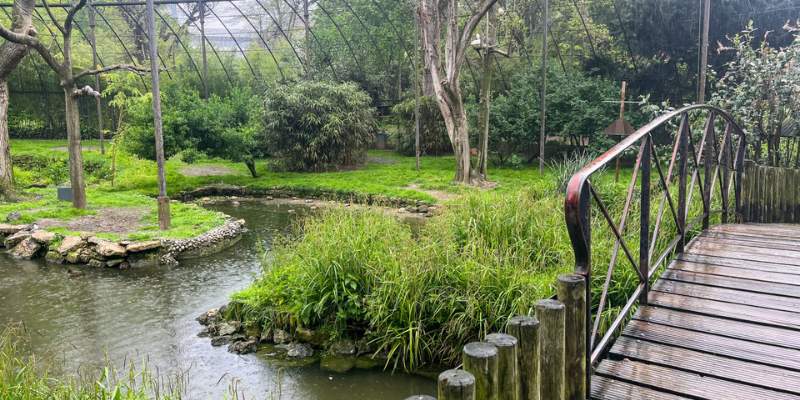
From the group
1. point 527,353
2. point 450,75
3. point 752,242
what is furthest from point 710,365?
point 450,75

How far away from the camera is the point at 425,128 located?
61.7 ft

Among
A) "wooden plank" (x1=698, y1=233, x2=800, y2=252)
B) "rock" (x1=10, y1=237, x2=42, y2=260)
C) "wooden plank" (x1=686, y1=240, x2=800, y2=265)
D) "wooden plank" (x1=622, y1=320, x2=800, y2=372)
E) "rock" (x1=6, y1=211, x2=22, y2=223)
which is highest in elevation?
"wooden plank" (x1=698, y1=233, x2=800, y2=252)

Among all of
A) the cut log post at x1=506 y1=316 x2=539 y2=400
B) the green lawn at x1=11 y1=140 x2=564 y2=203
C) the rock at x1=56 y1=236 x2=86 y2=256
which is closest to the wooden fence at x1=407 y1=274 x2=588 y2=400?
the cut log post at x1=506 y1=316 x2=539 y2=400

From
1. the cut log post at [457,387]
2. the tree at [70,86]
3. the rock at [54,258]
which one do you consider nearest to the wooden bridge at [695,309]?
the cut log post at [457,387]

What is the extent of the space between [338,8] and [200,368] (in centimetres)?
2117

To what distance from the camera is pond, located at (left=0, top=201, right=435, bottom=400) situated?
5008 mm

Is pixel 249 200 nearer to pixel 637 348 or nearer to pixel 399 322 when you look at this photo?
pixel 399 322

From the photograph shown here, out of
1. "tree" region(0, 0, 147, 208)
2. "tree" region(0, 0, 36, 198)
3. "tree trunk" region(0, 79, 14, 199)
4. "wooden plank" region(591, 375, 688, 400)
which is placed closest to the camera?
"wooden plank" region(591, 375, 688, 400)

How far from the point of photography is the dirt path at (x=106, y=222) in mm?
9695

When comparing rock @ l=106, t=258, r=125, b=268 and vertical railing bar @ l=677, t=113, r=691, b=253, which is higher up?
vertical railing bar @ l=677, t=113, r=691, b=253

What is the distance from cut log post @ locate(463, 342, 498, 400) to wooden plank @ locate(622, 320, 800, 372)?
127 centimetres

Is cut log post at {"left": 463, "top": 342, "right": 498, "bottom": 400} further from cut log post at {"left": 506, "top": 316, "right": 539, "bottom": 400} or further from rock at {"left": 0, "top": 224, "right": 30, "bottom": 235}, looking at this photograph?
rock at {"left": 0, "top": 224, "right": 30, "bottom": 235}

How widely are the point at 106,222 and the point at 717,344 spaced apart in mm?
9670

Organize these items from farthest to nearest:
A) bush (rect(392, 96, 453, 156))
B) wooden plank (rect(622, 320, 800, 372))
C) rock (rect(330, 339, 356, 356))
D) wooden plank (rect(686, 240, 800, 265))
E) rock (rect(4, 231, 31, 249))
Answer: bush (rect(392, 96, 453, 156)) → rock (rect(4, 231, 31, 249)) → rock (rect(330, 339, 356, 356)) → wooden plank (rect(686, 240, 800, 265)) → wooden plank (rect(622, 320, 800, 372))
